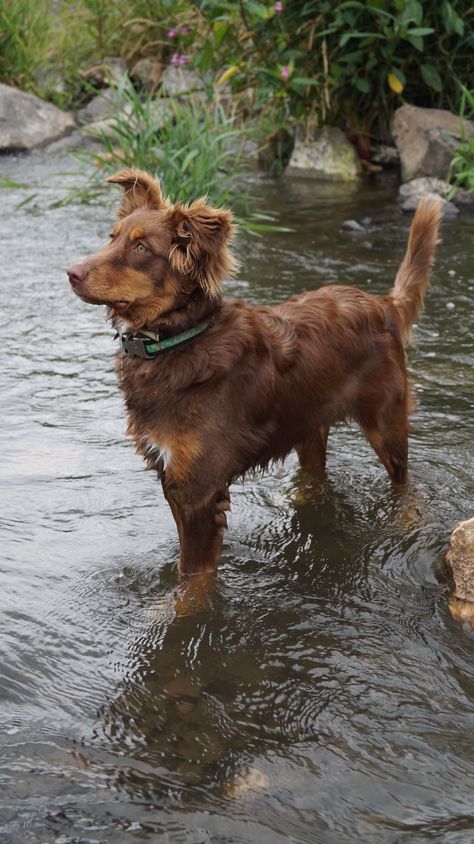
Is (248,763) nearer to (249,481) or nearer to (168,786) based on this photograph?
(168,786)

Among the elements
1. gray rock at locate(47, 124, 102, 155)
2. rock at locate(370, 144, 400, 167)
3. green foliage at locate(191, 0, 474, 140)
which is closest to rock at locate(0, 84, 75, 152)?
gray rock at locate(47, 124, 102, 155)

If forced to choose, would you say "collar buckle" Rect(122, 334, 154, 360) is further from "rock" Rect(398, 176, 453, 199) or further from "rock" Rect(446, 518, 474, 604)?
"rock" Rect(398, 176, 453, 199)

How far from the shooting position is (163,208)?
165 inches

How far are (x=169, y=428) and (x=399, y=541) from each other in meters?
1.41

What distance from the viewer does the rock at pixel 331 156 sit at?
1167 centimetres

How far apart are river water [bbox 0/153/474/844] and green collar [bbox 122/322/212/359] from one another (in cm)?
107

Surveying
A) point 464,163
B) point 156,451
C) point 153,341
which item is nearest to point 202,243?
point 153,341

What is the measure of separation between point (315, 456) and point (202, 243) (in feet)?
5.84

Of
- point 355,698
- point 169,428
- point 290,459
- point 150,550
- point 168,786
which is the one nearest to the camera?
point 168,786

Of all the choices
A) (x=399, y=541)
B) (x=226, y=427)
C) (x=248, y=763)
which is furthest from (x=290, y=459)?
(x=248, y=763)

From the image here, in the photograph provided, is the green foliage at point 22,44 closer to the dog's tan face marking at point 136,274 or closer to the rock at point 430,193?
the rock at point 430,193

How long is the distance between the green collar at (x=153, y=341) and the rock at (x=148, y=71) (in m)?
11.7

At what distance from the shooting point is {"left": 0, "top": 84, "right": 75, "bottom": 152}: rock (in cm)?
1310

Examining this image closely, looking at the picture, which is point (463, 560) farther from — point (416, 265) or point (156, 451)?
point (416, 265)
